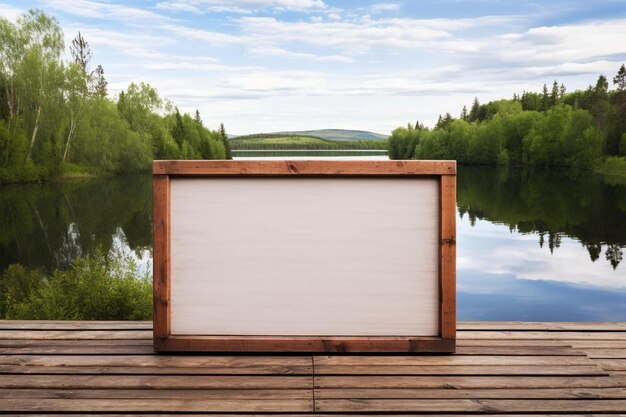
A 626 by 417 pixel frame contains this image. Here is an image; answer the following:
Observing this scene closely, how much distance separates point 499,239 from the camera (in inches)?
1029

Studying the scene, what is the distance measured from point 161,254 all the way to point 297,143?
14155 cm

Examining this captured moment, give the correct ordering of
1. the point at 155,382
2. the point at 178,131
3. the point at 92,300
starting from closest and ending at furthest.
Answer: the point at 155,382, the point at 92,300, the point at 178,131

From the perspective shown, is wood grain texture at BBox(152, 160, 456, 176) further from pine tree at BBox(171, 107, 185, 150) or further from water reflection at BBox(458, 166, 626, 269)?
pine tree at BBox(171, 107, 185, 150)

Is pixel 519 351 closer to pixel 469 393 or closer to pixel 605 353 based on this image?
pixel 605 353

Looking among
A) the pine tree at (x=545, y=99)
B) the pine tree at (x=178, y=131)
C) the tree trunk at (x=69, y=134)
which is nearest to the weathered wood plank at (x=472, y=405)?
the tree trunk at (x=69, y=134)

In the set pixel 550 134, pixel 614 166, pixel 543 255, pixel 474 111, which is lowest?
pixel 543 255

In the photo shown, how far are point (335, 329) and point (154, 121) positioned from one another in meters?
54.4

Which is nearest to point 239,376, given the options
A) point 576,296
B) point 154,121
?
point 576,296

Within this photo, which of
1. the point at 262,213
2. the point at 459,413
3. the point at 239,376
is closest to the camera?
the point at 459,413

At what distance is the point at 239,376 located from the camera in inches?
110

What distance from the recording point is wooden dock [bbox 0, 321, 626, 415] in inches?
97.4

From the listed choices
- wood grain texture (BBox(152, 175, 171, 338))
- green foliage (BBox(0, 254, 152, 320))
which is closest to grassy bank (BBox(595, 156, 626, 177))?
green foliage (BBox(0, 254, 152, 320))

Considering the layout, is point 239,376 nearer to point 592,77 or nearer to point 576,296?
point 576,296

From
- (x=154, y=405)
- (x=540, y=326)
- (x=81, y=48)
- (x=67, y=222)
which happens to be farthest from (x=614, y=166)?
(x=154, y=405)
